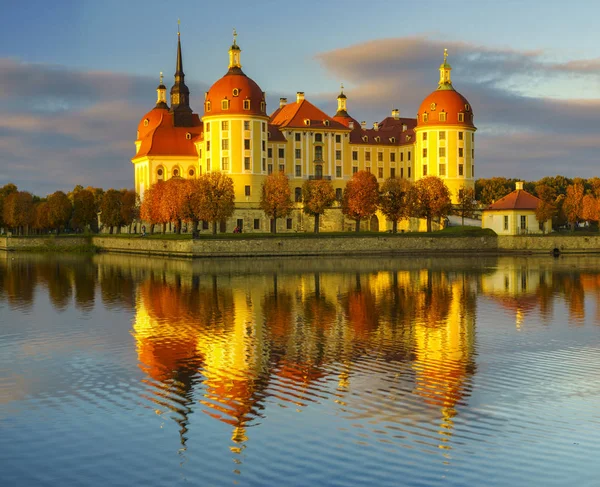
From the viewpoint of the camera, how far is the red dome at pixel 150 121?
111375mm

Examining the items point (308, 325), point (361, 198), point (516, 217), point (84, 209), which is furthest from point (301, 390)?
point (84, 209)

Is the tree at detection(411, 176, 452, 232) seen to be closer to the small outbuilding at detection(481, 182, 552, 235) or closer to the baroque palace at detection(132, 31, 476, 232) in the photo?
the small outbuilding at detection(481, 182, 552, 235)

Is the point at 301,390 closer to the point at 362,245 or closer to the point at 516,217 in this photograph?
the point at 362,245

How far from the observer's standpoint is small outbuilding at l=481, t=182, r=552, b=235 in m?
79.1

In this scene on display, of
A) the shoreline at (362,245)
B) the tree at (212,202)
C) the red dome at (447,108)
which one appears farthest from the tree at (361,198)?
the red dome at (447,108)

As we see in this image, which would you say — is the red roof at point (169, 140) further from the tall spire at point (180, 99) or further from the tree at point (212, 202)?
the tree at point (212, 202)

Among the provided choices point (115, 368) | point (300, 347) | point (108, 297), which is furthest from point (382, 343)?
point (108, 297)

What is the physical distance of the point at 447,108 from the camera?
97250 millimetres

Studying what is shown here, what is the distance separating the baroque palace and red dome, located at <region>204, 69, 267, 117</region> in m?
0.11

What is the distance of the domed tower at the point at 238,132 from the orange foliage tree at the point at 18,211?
105 feet

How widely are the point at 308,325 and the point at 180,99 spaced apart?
85.3 meters

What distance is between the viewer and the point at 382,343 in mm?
23719

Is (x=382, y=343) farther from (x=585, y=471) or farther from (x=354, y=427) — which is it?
(x=585, y=471)

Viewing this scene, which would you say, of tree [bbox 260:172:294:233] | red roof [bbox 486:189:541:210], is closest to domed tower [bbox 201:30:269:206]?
tree [bbox 260:172:294:233]
